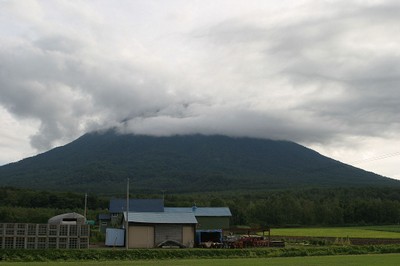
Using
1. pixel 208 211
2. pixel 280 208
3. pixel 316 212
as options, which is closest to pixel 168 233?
pixel 208 211

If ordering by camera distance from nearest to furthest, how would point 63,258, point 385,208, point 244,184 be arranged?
point 63,258 < point 385,208 < point 244,184

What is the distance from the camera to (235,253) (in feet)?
126

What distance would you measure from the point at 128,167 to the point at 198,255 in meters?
133

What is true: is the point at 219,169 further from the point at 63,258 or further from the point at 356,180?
the point at 63,258

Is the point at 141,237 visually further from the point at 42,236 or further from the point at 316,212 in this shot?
the point at 316,212

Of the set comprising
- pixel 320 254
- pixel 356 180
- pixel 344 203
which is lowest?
pixel 320 254

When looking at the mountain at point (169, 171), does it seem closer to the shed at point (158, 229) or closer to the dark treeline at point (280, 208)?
the dark treeline at point (280, 208)

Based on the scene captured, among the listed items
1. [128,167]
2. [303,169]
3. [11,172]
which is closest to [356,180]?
[303,169]

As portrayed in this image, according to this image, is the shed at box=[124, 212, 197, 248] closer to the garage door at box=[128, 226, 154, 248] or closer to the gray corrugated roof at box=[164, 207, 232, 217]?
the garage door at box=[128, 226, 154, 248]

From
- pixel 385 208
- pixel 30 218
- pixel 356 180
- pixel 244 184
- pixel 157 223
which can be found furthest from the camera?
pixel 356 180

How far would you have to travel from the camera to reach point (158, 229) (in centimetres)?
5203

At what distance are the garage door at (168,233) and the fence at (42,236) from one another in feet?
32.4

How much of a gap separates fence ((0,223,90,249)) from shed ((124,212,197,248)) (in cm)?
788

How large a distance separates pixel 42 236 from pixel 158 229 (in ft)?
42.8
